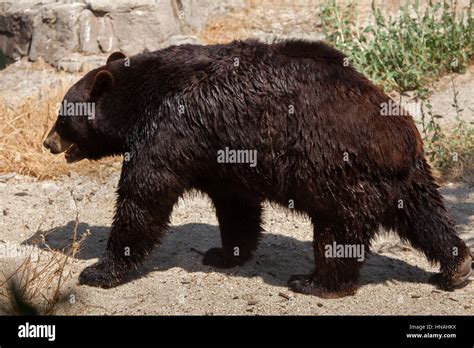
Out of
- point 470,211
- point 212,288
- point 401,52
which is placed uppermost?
point 401,52

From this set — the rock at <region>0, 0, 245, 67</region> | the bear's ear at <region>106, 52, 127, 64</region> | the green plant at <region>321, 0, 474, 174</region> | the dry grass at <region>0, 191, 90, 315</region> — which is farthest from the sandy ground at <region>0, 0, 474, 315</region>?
the rock at <region>0, 0, 245, 67</region>

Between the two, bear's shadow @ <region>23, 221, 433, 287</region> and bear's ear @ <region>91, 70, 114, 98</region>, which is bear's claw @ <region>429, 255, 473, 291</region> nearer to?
bear's shadow @ <region>23, 221, 433, 287</region>

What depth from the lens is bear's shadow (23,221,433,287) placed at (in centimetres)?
757

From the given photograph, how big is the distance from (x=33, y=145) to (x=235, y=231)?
3599 millimetres

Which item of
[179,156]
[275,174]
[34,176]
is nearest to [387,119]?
[275,174]

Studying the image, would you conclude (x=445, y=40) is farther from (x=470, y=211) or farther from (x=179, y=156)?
(x=179, y=156)

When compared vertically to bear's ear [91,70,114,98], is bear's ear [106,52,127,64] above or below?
above

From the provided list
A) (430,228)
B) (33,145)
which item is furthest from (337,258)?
(33,145)

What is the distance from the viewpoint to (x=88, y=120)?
761cm

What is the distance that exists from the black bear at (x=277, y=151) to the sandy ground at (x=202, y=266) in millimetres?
223

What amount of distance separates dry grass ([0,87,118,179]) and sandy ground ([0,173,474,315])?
166mm

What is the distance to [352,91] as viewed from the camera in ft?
22.1

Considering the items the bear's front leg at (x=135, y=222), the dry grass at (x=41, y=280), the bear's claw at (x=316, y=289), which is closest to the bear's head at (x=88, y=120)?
the bear's front leg at (x=135, y=222)

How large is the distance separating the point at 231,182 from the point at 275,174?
18.2 inches
